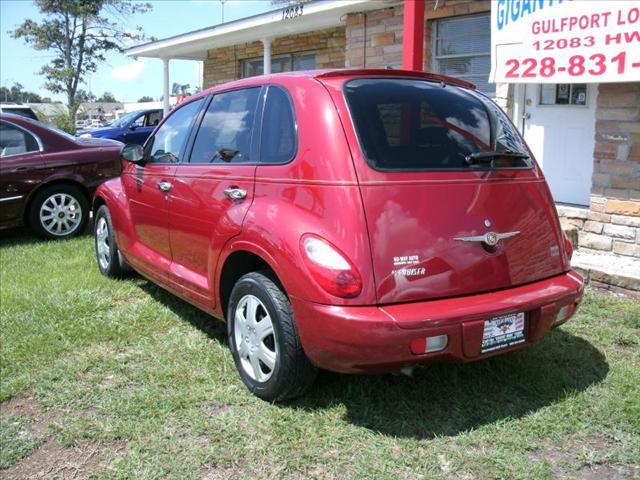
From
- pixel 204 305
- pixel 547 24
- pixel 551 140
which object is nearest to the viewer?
pixel 204 305

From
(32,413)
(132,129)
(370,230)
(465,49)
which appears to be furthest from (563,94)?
(132,129)

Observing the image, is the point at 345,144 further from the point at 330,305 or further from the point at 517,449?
the point at 517,449

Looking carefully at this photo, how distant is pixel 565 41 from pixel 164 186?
4.01 meters

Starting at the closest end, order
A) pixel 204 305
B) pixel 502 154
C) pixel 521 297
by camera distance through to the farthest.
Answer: pixel 521 297, pixel 502 154, pixel 204 305

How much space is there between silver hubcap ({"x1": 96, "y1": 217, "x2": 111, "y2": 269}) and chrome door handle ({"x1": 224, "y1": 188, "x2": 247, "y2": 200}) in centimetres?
258

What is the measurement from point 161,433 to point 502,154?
228 centimetres

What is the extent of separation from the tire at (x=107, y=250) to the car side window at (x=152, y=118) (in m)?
12.5

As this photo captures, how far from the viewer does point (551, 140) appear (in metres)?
6.78

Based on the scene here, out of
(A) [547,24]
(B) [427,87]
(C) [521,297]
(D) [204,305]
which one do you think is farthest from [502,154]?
(A) [547,24]

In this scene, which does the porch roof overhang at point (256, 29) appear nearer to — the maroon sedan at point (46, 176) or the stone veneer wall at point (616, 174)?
the stone veneer wall at point (616, 174)

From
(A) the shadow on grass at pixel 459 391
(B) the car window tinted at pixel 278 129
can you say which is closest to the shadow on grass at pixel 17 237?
(B) the car window tinted at pixel 278 129

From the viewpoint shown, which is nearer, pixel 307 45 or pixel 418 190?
pixel 418 190

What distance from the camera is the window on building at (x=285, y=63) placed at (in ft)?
39.7

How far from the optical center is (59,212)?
7.68 metres
